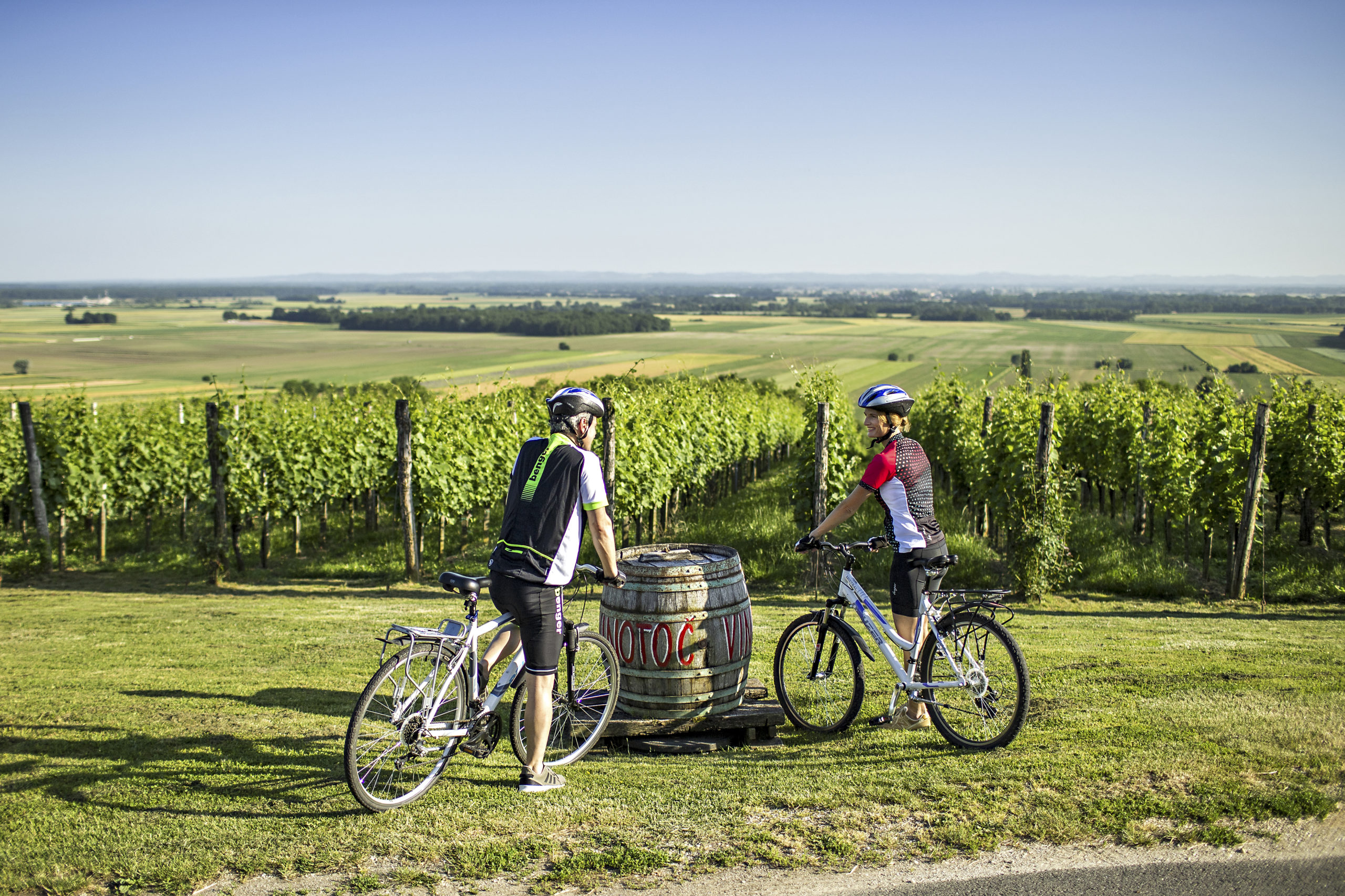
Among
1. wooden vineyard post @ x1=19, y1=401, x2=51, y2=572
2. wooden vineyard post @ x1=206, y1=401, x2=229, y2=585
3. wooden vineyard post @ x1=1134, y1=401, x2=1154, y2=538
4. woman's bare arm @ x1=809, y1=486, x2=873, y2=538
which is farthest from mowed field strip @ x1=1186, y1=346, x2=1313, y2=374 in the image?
wooden vineyard post @ x1=19, y1=401, x2=51, y2=572

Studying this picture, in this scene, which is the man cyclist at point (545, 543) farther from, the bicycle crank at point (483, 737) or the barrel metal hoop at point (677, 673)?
the barrel metal hoop at point (677, 673)

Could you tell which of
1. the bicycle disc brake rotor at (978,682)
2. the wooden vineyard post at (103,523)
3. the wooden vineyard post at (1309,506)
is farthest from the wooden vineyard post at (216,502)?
the wooden vineyard post at (1309,506)

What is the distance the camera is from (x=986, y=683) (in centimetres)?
494

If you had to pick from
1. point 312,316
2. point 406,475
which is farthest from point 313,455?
point 312,316

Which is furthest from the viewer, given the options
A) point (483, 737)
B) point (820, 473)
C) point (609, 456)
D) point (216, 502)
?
point (216, 502)

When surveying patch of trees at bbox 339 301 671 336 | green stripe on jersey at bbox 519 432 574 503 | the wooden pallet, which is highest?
patch of trees at bbox 339 301 671 336

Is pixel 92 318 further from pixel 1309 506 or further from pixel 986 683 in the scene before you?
pixel 986 683

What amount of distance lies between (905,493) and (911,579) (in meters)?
0.50

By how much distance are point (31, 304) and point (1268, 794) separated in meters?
172

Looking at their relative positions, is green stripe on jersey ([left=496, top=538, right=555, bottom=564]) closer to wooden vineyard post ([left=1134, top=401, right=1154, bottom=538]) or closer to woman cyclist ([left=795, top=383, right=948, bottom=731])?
woman cyclist ([left=795, top=383, right=948, bottom=731])

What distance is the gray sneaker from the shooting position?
4.45m

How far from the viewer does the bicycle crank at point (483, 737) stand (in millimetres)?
4609

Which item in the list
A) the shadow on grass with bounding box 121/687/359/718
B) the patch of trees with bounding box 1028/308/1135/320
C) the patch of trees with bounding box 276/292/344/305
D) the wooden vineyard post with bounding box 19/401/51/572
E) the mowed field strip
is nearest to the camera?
the shadow on grass with bounding box 121/687/359/718

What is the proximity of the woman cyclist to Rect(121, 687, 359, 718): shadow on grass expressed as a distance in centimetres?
355
